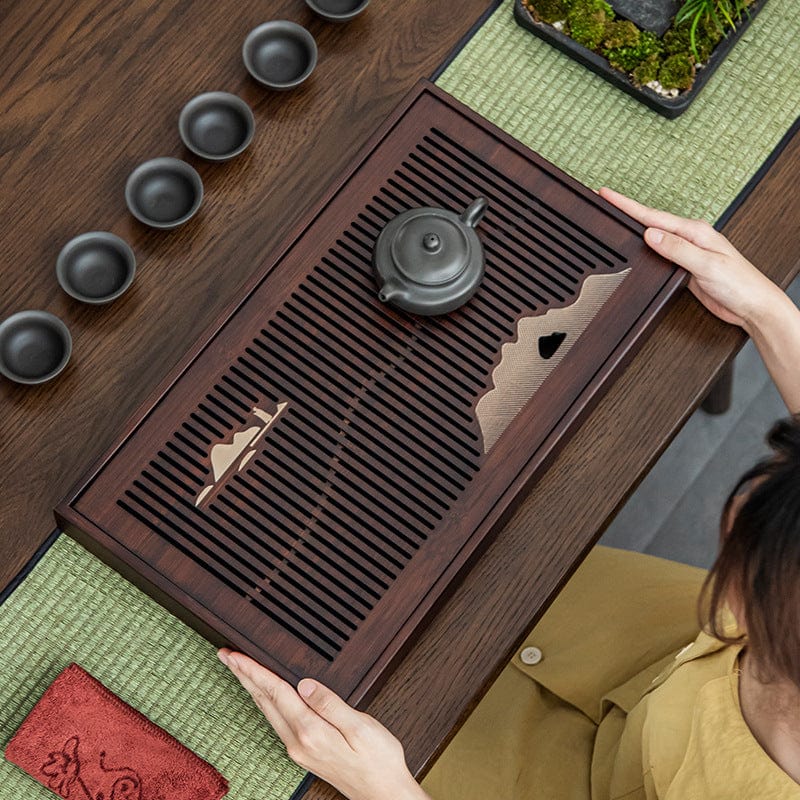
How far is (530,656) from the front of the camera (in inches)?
73.3

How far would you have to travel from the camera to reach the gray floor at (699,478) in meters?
2.67

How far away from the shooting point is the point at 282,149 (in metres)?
1.63

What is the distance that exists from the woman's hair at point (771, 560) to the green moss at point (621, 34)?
2.10ft

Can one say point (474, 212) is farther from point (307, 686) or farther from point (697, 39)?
point (307, 686)

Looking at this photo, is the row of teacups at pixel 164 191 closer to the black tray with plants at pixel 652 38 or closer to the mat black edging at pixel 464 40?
the mat black edging at pixel 464 40

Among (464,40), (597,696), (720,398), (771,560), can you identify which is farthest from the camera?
(720,398)

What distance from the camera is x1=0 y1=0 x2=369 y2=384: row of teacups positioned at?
1510 mm

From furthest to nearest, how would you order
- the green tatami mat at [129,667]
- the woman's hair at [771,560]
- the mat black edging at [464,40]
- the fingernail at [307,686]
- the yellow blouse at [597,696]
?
the mat black edging at [464,40] < the yellow blouse at [597,696] < the green tatami mat at [129,667] < the fingernail at [307,686] < the woman's hair at [771,560]

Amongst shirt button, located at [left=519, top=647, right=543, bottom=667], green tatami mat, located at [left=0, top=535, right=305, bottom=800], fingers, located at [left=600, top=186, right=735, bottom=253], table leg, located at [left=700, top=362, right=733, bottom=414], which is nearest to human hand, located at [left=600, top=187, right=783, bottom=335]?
fingers, located at [left=600, top=186, right=735, bottom=253]

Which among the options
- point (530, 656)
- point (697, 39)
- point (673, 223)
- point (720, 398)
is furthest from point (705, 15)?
point (720, 398)

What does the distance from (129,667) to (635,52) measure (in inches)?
44.4

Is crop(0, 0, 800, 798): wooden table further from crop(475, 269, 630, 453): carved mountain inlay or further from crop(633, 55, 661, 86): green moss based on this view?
crop(633, 55, 661, 86): green moss

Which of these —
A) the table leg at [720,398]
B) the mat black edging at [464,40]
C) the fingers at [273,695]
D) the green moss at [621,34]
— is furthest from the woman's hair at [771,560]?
the table leg at [720,398]

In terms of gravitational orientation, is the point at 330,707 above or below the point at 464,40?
below
